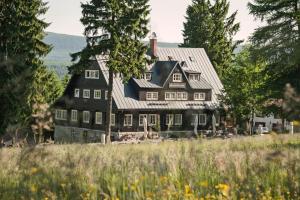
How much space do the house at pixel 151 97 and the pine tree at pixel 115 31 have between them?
12.0 meters

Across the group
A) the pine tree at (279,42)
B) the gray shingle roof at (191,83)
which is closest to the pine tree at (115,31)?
the pine tree at (279,42)

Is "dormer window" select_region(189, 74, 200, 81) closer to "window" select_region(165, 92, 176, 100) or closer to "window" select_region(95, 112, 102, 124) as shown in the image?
"window" select_region(165, 92, 176, 100)

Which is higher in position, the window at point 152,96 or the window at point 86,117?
the window at point 152,96

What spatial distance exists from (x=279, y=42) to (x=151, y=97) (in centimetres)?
2539

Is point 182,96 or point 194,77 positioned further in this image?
point 194,77

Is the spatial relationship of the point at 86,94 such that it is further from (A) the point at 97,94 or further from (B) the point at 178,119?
(B) the point at 178,119

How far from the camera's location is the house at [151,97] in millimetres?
49688

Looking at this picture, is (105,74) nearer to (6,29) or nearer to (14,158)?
(6,29)

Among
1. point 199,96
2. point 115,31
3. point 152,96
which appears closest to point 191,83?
point 199,96

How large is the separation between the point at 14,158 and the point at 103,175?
198 centimetres

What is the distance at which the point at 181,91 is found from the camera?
177ft

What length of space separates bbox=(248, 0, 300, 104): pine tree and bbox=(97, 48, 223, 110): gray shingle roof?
70.2 feet

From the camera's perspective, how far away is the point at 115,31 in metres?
35.2

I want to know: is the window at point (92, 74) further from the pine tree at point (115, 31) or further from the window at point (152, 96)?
the pine tree at point (115, 31)
